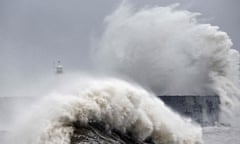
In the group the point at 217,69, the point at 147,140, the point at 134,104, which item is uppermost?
the point at 217,69

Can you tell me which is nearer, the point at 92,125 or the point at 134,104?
the point at 92,125

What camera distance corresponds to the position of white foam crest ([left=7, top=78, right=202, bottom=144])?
10375 mm

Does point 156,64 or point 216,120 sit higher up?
point 156,64

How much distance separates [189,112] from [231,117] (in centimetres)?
538

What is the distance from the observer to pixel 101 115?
11.1 m

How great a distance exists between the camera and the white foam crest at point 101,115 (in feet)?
34.0

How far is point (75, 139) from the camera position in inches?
397

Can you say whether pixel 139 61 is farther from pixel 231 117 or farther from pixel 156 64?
pixel 231 117

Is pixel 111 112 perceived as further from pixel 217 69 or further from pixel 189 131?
pixel 217 69

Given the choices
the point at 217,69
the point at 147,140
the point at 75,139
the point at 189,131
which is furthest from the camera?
the point at 217,69

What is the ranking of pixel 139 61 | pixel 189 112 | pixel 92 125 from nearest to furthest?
1. pixel 92 125
2. pixel 189 112
3. pixel 139 61

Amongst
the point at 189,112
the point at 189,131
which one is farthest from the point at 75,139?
the point at 189,112

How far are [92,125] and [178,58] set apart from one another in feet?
107

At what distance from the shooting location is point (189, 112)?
3491 cm
